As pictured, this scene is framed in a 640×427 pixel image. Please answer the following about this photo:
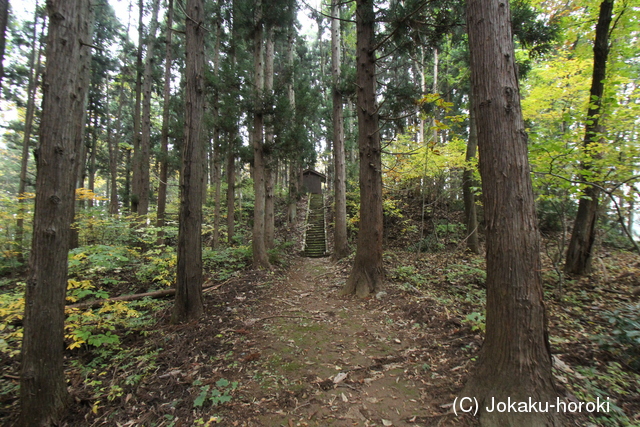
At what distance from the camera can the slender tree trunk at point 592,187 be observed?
5316mm

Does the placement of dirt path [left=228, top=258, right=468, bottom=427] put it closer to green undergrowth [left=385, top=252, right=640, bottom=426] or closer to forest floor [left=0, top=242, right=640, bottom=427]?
forest floor [left=0, top=242, right=640, bottom=427]

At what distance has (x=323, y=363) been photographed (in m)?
3.32

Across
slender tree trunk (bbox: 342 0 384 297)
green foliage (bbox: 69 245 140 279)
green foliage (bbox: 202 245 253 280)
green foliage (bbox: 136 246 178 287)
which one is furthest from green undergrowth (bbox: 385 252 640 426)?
green foliage (bbox: 69 245 140 279)

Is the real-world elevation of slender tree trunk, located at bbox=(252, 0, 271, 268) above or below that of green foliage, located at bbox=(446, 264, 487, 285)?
above

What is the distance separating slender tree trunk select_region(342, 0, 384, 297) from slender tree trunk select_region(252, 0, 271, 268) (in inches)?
133

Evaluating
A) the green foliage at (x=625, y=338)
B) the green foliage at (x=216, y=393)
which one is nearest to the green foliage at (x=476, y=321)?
the green foliage at (x=625, y=338)

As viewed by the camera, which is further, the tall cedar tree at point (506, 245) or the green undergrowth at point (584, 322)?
the green undergrowth at point (584, 322)

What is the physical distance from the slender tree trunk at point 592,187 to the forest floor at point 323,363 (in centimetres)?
45

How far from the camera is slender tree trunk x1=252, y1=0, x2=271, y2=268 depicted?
8.01m

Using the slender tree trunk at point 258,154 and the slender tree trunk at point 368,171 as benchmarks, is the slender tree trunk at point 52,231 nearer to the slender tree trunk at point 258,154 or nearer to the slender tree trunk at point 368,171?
the slender tree trunk at point 368,171

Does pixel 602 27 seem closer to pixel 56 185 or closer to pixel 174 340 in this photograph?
pixel 56 185

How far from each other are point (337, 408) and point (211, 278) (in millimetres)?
5147

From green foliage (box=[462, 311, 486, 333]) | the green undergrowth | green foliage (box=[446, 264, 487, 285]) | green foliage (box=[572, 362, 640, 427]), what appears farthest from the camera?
green foliage (box=[446, 264, 487, 285])

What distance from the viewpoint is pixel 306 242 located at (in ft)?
42.1
